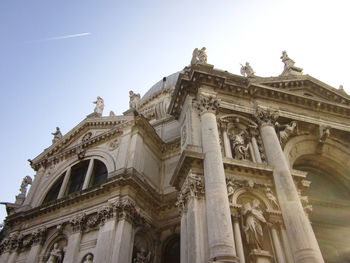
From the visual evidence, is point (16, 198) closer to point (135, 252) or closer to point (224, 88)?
point (135, 252)

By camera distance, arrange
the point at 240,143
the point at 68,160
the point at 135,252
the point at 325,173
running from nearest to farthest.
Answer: the point at 240,143
the point at 135,252
the point at 325,173
the point at 68,160

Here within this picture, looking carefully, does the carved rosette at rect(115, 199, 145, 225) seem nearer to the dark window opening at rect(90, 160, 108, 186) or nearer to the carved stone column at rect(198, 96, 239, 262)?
the dark window opening at rect(90, 160, 108, 186)

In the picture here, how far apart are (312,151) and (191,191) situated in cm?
740

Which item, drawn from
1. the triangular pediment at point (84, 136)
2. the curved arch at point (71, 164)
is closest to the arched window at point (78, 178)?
→ the curved arch at point (71, 164)

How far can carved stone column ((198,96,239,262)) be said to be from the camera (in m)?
9.05

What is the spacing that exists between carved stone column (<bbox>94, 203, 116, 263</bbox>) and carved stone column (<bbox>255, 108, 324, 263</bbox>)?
23.1 feet

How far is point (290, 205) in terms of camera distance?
428 inches

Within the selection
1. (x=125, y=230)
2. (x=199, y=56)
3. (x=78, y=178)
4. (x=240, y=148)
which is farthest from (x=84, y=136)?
(x=240, y=148)

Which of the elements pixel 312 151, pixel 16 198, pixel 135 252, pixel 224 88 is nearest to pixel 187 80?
pixel 224 88

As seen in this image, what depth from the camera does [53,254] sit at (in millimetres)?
15211

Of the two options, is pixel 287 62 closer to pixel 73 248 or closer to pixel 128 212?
pixel 128 212

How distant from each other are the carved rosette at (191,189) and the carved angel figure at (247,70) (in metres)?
7.17

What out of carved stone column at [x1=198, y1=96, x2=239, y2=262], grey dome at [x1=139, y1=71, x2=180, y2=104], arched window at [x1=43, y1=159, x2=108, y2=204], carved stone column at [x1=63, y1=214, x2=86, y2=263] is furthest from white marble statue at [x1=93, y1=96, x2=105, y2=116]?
carved stone column at [x1=198, y1=96, x2=239, y2=262]

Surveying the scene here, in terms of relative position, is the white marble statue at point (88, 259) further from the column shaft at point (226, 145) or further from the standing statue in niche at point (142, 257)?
the column shaft at point (226, 145)
